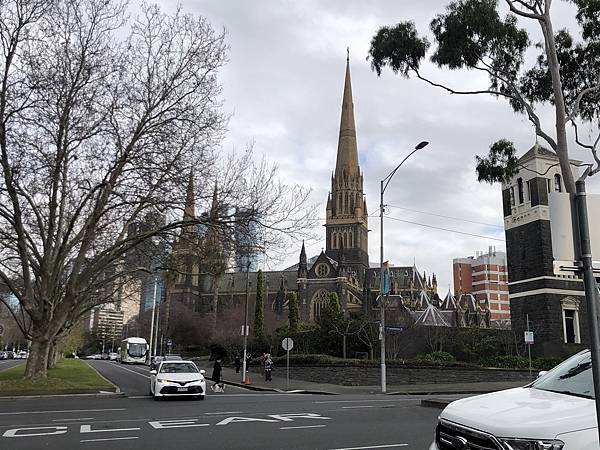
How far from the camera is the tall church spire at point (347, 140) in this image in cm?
11075

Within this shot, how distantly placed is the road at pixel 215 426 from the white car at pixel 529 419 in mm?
4701

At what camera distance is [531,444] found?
412 cm

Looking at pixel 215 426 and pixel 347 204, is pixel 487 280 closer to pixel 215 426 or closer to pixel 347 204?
pixel 347 204

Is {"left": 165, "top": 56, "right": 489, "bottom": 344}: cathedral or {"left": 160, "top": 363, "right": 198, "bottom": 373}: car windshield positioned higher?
{"left": 165, "top": 56, "right": 489, "bottom": 344}: cathedral

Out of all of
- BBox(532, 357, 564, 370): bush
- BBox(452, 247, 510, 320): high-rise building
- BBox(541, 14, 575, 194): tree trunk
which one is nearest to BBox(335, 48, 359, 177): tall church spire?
BBox(452, 247, 510, 320): high-rise building

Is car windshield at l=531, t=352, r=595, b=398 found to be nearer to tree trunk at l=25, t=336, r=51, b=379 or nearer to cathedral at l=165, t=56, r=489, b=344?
tree trunk at l=25, t=336, r=51, b=379

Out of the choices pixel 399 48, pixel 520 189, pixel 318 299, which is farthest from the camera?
pixel 318 299

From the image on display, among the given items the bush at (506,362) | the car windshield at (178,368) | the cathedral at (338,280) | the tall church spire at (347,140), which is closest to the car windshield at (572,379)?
the car windshield at (178,368)

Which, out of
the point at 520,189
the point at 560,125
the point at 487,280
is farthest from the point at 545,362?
the point at 487,280

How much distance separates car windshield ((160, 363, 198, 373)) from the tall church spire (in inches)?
Answer: 3670

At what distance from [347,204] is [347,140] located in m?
13.1

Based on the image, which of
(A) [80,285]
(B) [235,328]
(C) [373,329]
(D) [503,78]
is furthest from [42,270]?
(B) [235,328]

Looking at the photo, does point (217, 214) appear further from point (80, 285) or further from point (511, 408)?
point (511, 408)

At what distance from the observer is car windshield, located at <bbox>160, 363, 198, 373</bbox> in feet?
69.9
